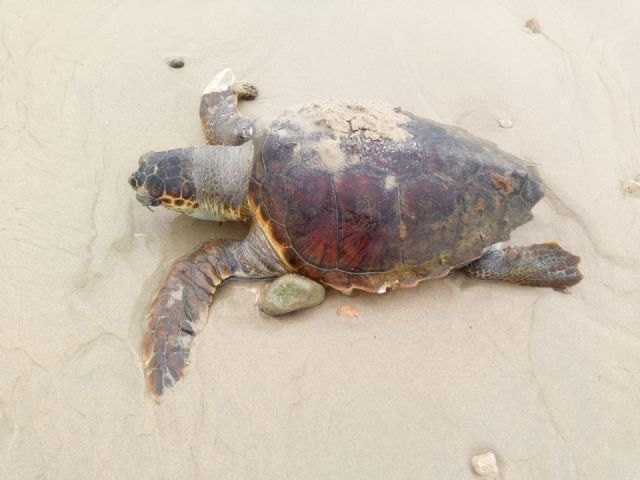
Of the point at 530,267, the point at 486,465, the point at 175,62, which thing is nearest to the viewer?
the point at 486,465

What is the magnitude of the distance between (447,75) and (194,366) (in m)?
2.85

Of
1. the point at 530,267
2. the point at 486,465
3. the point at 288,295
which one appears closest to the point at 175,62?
the point at 288,295

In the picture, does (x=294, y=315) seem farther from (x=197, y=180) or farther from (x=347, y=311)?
(x=197, y=180)

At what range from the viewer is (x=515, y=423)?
1.99 m

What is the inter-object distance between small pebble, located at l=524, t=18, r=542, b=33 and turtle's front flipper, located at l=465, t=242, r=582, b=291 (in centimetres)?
247

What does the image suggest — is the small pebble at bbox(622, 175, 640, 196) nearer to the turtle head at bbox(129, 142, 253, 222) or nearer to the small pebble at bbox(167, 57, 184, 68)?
the turtle head at bbox(129, 142, 253, 222)

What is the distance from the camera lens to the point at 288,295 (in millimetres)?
2203

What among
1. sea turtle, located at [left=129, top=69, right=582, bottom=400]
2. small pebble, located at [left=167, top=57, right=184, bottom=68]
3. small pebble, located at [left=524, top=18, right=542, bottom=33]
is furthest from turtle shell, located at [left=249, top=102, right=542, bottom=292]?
small pebble, located at [left=524, top=18, right=542, bottom=33]

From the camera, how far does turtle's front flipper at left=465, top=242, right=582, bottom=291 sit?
2410mm

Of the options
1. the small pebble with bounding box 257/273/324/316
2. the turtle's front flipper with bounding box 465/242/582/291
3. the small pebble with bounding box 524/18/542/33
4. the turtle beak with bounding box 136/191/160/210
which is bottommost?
the small pebble with bounding box 257/273/324/316

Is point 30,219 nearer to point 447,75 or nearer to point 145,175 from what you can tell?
point 145,175

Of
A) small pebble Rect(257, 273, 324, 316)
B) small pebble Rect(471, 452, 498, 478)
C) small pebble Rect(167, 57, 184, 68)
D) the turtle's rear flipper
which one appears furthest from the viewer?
small pebble Rect(167, 57, 184, 68)

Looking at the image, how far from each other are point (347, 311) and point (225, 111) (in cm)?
158

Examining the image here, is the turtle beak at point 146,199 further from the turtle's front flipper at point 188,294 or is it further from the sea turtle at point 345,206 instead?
the turtle's front flipper at point 188,294
